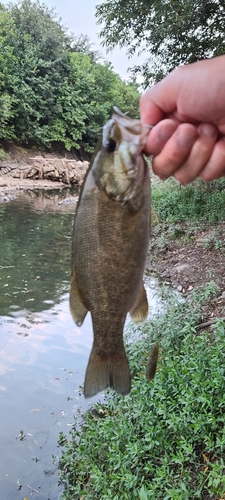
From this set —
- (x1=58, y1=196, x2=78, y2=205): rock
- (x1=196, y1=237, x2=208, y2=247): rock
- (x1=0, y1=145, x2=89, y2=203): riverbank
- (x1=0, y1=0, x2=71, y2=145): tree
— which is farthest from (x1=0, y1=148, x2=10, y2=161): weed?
(x1=196, y1=237, x2=208, y2=247): rock

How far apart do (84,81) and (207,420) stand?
40754 mm

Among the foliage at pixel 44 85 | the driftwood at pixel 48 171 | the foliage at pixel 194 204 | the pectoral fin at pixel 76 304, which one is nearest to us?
the pectoral fin at pixel 76 304

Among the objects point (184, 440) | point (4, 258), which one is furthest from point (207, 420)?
point (4, 258)

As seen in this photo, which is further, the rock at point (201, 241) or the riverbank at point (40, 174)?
the riverbank at point (40, 174)

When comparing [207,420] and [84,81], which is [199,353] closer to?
[207,420]

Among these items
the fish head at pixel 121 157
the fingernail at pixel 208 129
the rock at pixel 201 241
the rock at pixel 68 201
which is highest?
the fingernail at pixel 208 129

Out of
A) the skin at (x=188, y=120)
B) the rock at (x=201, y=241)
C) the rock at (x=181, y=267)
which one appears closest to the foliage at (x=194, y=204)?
the rock at (x=201, y=241)

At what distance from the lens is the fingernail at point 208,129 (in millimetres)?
1854

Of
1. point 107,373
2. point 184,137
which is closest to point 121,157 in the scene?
point 184,137

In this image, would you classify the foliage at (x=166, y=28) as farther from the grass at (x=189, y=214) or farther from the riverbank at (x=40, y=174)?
the riverbank at (x=40, y=174)

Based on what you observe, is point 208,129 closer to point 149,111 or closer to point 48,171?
point 149,111

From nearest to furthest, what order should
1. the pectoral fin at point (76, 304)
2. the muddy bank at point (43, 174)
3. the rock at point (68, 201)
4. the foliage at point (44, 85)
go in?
the pectoral fin at point (76, 304), the rock at point (68, 201), the muddy bank at point (43, 174), the foliage at point (44, 85)

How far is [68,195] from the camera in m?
26.5

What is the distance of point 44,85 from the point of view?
36062mm
